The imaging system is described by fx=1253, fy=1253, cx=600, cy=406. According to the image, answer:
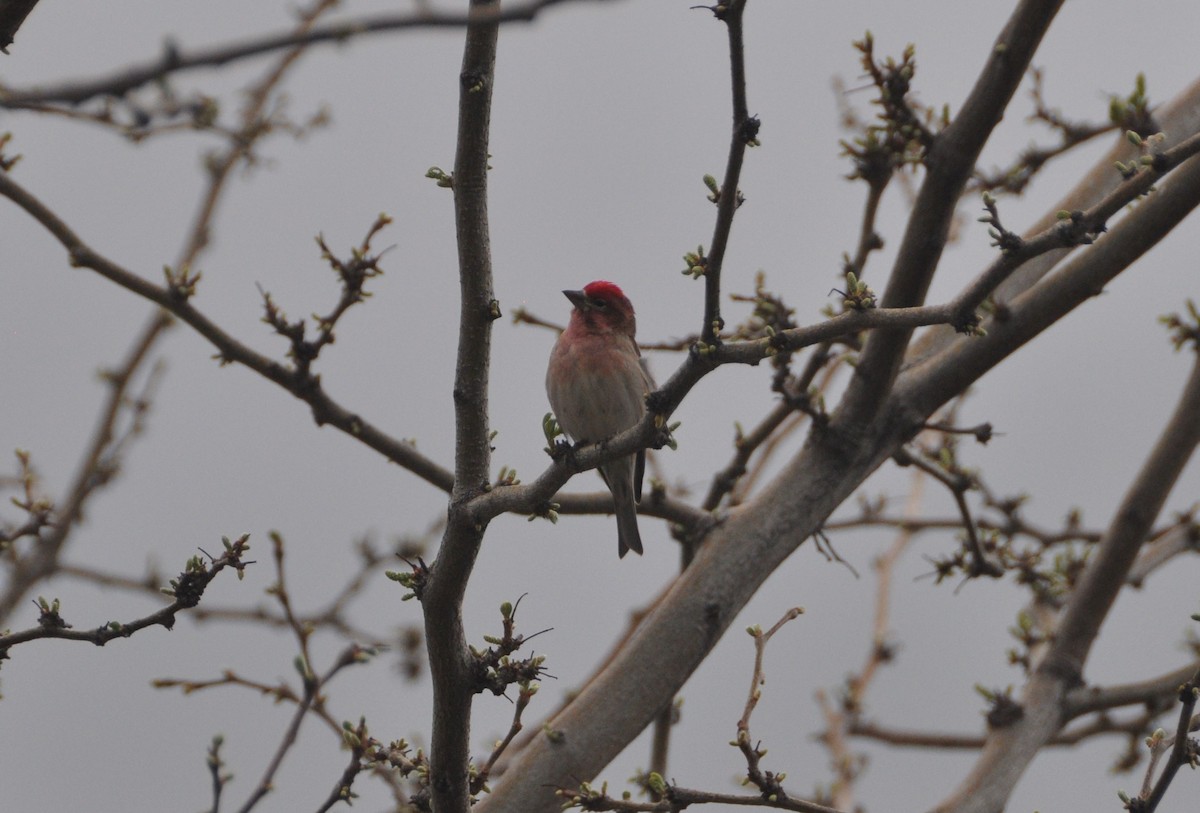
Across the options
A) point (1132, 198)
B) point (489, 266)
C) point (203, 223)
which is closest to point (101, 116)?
point (203, 223)

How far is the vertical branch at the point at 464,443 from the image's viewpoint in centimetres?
392

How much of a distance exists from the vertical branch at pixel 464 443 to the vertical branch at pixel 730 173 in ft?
2.85

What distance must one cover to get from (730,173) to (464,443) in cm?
141

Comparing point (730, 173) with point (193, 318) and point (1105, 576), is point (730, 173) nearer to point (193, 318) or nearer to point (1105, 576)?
point (193, 318)

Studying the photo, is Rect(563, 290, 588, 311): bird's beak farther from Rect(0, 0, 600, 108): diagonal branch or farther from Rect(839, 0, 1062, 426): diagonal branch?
Rect(0, 0, 600, 108): diagonal branch

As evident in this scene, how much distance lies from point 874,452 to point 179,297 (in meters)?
3.23

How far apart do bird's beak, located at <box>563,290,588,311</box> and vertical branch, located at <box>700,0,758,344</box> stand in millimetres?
3714

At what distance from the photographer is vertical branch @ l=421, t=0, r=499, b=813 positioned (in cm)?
392

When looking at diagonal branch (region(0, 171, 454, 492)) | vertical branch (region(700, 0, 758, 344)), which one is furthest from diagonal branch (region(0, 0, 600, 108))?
diagonal branch (region(0, 171, 454, 492))

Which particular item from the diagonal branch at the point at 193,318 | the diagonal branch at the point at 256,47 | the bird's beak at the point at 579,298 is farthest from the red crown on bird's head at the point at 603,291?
the diagonal branch at the point at 256,47

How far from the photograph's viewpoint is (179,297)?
17.7 ft

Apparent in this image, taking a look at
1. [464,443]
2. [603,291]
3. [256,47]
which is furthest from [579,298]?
[256,47]

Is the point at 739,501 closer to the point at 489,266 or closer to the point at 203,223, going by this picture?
the point at 489,266

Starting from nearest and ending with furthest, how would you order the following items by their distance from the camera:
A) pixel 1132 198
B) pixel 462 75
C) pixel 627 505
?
pixel 1132 198, pixel 462 75, pixel 627 505
